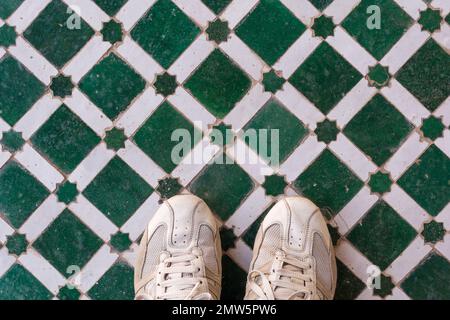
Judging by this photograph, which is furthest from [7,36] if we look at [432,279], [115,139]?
[432,279]

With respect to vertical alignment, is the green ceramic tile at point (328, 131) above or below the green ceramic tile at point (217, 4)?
below

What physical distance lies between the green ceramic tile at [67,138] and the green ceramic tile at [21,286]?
13.4 inches

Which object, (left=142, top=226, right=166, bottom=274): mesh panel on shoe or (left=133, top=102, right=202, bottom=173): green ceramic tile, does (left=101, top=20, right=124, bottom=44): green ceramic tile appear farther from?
(left=142, top=226, right=166, bottom=274): mesh panel on shoe

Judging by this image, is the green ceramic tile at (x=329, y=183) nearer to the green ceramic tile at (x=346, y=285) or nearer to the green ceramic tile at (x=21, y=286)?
the green ceramic tile at (x=346, y=285)

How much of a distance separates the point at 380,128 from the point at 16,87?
1.10 m

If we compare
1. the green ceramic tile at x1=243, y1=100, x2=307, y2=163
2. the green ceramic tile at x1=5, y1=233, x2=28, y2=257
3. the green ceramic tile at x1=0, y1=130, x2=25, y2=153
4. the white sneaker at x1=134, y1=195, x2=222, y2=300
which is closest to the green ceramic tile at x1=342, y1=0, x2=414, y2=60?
the green ceramic tile at x1=243, y1=100, x2=307, y2=163

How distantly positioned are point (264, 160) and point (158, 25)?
515mm

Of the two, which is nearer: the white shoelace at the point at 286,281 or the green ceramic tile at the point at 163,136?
the white shoelace at the point at 286,281

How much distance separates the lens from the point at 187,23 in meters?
1.55

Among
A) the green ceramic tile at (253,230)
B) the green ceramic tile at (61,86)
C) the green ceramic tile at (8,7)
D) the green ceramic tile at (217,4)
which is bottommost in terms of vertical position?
the green ceramic tile at (253,230)

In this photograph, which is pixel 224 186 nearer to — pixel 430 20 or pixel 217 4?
pixel 217 4

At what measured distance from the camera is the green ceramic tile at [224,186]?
154 cm

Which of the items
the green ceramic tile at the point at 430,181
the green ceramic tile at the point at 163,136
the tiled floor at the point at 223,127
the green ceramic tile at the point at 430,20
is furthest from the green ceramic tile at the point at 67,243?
the green ceramic tile at the point at 430,20
